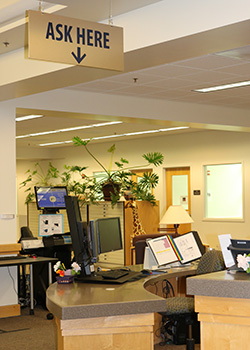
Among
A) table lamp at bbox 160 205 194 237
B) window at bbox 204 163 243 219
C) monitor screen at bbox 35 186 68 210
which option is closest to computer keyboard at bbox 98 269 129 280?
monitor screen at bbox 35 186 68 210

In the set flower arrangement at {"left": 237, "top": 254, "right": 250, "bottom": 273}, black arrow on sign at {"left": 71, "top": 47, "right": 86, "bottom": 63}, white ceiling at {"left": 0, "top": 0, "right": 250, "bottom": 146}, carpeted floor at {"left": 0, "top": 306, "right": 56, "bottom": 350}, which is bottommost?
carpeted floor at {"left": 0, "top": 306, "right": 56, "bottom": 350}

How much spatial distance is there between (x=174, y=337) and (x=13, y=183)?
3094 millimetres

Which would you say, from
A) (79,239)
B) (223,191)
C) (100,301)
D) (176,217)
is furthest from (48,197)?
(223,191)

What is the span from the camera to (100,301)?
3713mm

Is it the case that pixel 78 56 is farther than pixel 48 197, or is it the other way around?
pixel 48 197

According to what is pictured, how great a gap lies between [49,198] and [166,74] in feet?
8.25

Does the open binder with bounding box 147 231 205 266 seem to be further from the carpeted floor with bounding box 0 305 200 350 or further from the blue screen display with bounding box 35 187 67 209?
the blue screen display with bounding box 35 187 67 209

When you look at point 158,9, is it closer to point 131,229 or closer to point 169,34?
point 169,34

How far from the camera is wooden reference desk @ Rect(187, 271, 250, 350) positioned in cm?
368

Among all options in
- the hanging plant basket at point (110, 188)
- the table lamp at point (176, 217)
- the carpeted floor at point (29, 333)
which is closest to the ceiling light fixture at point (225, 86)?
the table lamp at point (176, 217)

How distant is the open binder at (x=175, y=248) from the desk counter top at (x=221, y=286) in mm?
1788

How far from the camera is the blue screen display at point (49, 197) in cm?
831

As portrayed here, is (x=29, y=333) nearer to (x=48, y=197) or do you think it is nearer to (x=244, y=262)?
(x=48, y=197)

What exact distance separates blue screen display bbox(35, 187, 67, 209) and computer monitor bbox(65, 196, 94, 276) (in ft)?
11.9
